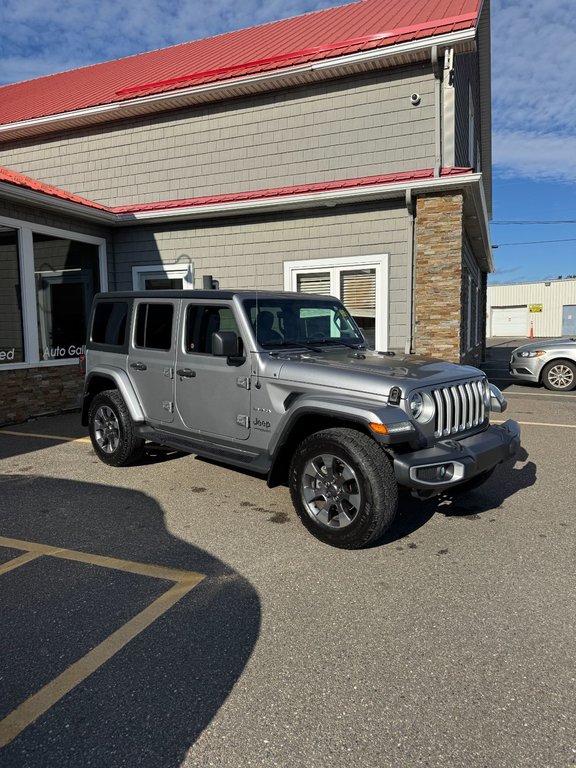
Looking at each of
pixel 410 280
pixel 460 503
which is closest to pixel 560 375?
pixel 410 280

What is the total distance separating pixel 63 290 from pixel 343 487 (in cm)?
824

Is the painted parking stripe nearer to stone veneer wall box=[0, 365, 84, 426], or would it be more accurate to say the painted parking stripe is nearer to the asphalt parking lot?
the asphalt parking lot

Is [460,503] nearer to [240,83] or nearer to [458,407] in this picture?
[458,407]

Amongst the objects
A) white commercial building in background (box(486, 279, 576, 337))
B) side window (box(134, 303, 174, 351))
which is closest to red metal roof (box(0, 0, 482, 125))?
side window (box(134, 303, 174, 351))

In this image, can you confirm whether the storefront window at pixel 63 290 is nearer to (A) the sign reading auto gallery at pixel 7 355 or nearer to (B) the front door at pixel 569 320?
(A) the sign reading auto gallery at pixel 7 355

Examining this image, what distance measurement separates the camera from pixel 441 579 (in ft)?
11.1

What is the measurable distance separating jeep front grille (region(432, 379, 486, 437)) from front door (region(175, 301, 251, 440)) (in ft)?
4.98

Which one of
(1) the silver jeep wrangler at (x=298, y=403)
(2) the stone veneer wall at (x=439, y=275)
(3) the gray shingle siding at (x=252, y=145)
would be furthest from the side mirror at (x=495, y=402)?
(3) the gray shingle siding at (x=252, y=145)

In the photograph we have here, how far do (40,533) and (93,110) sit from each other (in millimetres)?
10867

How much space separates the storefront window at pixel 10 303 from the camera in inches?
346

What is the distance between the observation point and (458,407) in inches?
159

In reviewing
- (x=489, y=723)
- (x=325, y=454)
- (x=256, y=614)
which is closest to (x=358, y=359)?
(x=325, y=454)

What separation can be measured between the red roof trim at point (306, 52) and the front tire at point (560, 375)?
7.22m

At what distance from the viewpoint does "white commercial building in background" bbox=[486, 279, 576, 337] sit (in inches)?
1880
